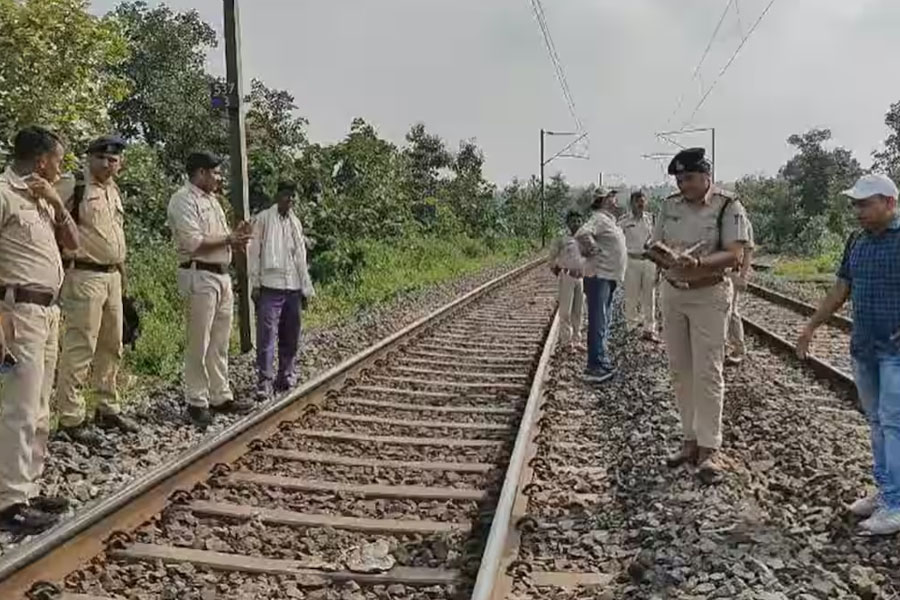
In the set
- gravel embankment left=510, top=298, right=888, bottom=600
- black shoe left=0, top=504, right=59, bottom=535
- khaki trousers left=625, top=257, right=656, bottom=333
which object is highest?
khaki trousers left=625, top=257, right=656, bottom=333

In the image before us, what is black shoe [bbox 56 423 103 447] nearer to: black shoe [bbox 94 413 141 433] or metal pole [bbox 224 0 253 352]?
black shoe [bbox 94 413 141 433]

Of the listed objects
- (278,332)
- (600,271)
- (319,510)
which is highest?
(600,271)

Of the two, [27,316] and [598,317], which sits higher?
[27,316]

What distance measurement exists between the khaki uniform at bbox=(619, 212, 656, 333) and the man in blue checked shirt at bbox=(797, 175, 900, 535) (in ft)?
20.4

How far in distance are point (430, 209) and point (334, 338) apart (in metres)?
25.1

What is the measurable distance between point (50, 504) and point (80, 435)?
54.7 inches

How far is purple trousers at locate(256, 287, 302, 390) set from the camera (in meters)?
7.71

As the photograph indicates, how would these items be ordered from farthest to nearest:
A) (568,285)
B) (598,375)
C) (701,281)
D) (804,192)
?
(804,192) < (568,285) < (598,375) < (701,281)

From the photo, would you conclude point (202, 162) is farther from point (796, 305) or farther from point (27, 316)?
point (796, 305)

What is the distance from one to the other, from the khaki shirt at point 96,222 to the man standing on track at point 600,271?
4.10m

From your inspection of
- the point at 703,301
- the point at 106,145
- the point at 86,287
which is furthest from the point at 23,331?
the point at 703,301

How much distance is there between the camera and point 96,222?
6.17 m

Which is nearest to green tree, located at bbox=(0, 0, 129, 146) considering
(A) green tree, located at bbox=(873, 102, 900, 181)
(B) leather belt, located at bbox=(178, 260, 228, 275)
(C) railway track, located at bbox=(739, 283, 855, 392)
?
(B) leather belt, located at bbox=(178, 260, 228, 275)

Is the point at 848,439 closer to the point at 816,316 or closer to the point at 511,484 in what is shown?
the point at 816,316
